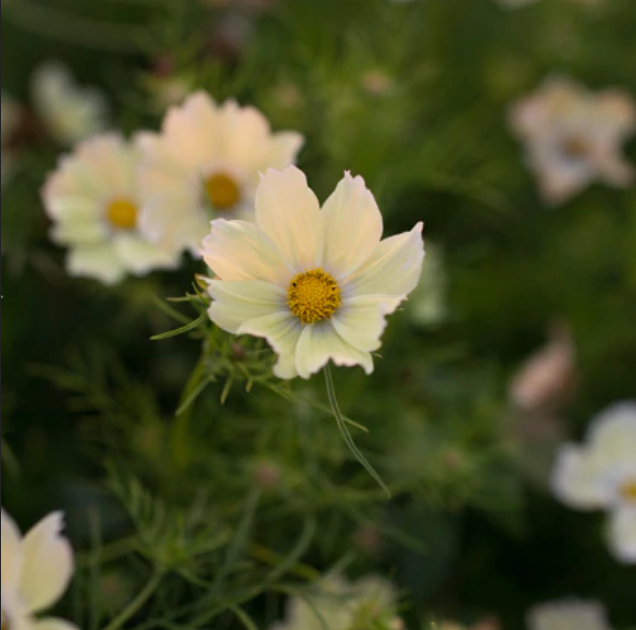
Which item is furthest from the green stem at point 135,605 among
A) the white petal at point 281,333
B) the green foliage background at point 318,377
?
the white petal at point 281,333

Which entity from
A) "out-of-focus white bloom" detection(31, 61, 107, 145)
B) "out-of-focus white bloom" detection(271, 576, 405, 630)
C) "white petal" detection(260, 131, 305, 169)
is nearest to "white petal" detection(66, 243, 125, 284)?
"white petal" detection(260, 131, 305, 169)

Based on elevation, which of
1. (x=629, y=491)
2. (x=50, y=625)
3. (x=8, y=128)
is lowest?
(x=50, y=625)

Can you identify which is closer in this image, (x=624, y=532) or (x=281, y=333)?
(x=281, y=333)

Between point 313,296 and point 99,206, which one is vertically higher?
point 99,206

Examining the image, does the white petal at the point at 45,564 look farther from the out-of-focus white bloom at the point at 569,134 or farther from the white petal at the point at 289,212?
the out-of-focus white bloom at the point at 569,134

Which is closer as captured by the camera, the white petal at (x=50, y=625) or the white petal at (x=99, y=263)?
the white petal at (x=50, y=625)

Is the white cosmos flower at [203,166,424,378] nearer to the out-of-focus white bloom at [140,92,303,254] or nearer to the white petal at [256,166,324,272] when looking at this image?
the white petal at [256,166,324,272]

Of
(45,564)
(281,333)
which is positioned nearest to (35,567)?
(45,564)

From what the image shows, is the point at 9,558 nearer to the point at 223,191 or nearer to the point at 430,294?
the point at 223,191
